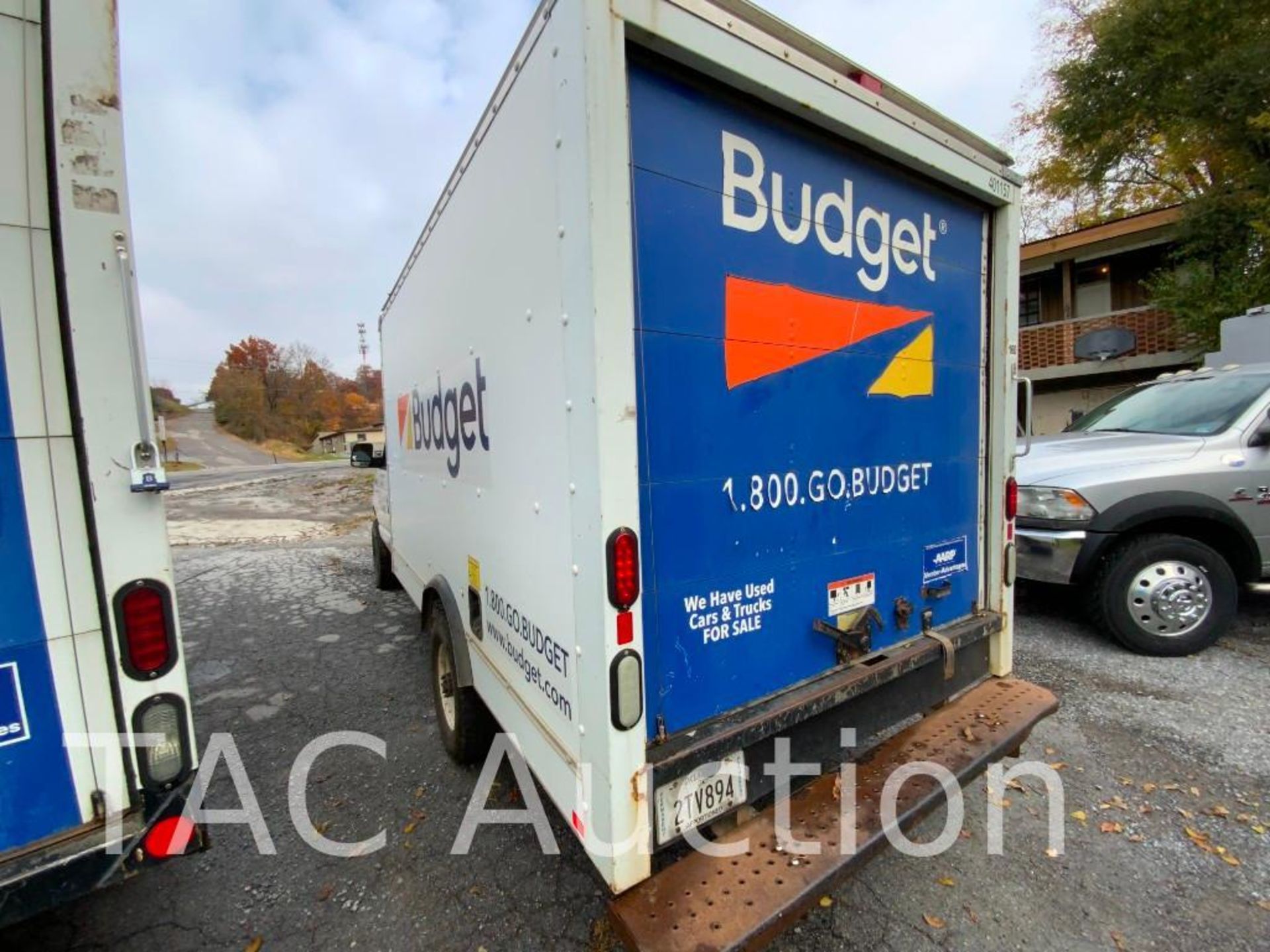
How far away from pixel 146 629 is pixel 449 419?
63.0 inches

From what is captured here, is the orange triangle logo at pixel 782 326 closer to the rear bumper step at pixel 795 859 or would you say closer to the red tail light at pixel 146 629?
the rear bumper step at pixel 795 859

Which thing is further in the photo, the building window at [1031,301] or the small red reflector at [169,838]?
the building window at [1031,301]

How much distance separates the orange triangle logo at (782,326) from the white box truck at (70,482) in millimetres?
1659

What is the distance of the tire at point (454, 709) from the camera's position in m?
2.90

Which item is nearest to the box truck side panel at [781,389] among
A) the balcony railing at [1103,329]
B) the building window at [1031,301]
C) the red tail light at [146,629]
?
the red tail light at [146,629]

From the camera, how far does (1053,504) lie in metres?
4.10

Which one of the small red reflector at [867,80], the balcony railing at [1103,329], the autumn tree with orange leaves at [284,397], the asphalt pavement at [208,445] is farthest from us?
the autumn tree with orange leaves at [284,397]

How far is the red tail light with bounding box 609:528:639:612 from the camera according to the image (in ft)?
5.04

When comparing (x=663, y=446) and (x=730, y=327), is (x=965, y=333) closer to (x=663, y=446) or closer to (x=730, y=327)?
(x=730, y=327)

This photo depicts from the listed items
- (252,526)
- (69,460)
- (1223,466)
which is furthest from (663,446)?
(252,526)

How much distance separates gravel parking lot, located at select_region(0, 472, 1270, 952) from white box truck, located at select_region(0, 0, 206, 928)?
3.11 feet

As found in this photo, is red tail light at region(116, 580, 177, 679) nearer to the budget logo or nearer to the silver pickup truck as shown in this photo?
the budget logo

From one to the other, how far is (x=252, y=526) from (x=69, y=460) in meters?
12.9

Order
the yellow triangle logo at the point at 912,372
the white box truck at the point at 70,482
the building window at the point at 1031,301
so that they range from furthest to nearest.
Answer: the building window at the point at 1031,301
the yellow triangle logo at the point at 912,372
the white box truck at the point at 70,482
